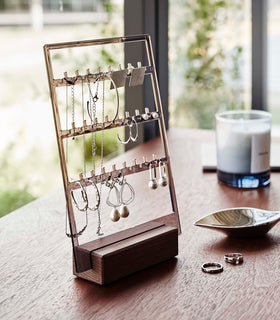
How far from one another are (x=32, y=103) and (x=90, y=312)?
2.07 m

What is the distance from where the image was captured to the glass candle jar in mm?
1250

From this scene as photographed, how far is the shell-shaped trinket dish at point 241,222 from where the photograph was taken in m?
0.96

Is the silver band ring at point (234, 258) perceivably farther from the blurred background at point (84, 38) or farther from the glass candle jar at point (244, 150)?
the blurred background at point (84, 38)

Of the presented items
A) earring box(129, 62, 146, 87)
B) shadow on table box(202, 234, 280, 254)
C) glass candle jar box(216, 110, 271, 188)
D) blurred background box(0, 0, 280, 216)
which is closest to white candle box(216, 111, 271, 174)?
glass candle jar box(216, 110, 271, 188)

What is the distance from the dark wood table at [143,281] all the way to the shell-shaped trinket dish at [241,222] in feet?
0.06

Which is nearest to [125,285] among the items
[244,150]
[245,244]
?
[245,244]

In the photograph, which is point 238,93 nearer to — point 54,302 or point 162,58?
point 162,58

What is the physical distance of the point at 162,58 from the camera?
1850mm

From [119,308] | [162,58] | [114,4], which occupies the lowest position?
[119,308]

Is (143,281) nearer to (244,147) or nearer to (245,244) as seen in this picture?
(245,244)

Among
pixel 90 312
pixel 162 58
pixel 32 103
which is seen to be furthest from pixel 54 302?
pixel 32 103

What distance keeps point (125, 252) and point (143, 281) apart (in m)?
0.05

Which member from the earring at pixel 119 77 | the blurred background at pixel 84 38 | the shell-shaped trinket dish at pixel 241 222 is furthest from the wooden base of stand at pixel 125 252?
the blurred background at pixel 84 38

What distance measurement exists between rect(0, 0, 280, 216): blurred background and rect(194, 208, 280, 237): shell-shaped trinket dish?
169 centimetres
